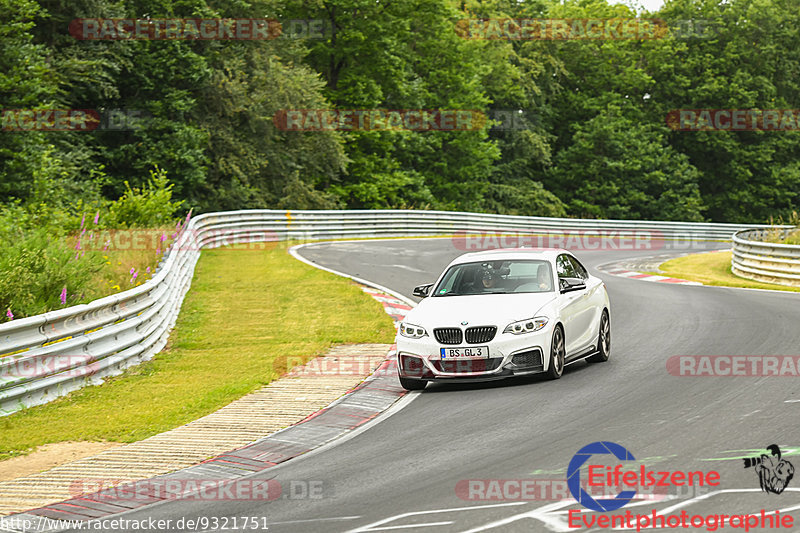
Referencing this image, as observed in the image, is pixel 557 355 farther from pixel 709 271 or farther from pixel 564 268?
pixel 709 271

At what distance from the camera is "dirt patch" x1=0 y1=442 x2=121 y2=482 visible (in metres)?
8.23

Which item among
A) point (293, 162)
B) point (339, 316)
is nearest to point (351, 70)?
point (293, 162)

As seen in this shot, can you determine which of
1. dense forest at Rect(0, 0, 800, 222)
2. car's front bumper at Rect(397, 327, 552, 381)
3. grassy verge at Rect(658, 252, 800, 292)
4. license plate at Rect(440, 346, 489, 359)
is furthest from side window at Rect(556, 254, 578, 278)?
dense forest at Rect(0, 0, 800, 222)

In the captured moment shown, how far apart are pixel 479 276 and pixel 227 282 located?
11.9m

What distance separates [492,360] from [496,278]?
1.76m

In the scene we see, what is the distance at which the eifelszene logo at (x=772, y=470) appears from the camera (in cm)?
647

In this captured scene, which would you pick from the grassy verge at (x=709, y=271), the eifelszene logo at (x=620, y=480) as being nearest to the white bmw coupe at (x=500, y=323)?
the eifelszene logo at (x=620, y=480)

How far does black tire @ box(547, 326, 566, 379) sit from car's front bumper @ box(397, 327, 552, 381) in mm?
157

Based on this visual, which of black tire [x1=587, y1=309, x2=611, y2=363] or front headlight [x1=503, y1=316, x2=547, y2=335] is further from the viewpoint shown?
black tire [x1=587, y1=309, x2=611, y2=363]

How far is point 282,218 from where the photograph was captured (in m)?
38.9

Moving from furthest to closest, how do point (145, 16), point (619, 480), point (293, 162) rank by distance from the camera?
point (293, 162) < point (145, 16) < point (619, 480)

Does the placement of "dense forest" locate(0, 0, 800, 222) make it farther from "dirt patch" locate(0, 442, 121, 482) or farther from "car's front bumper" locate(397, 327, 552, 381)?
"dirt patch" locate(0, 442, 121, 482)

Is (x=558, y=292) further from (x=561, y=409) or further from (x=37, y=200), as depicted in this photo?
(x=37, y=200)

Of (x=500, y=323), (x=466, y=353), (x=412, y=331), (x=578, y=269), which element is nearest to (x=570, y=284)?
(x=578, y=269)
